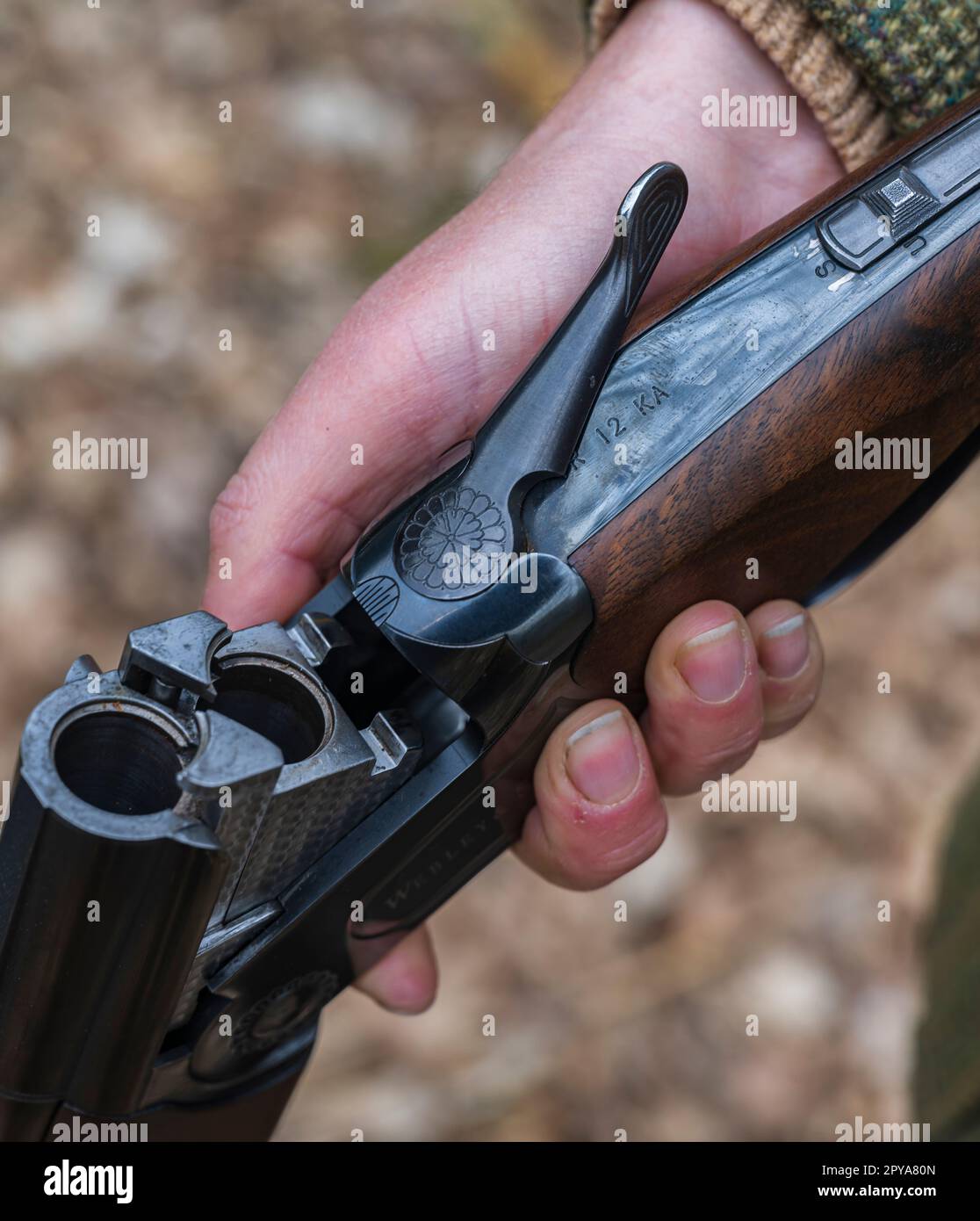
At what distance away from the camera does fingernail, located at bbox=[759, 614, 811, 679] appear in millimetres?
1982

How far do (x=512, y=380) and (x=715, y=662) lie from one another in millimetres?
564

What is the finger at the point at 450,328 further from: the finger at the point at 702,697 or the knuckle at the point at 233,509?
the finger at the point at 702,697

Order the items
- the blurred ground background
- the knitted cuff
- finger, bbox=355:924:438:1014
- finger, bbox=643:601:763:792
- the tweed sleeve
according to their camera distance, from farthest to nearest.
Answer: the blurred ground background < finger, bbox=355:924:438:1014 < the knitted cuff < the tweed sleeve < finger, bbox=643:601:763:792

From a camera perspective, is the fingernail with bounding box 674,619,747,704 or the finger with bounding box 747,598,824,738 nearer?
the fingernail with bounding box 674,619,747,704

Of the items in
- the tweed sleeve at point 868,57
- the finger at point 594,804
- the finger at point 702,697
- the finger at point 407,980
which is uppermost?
the tweed sleeve at point 868,57

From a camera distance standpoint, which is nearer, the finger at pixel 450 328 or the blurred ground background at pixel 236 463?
the finger at pixel 450 328

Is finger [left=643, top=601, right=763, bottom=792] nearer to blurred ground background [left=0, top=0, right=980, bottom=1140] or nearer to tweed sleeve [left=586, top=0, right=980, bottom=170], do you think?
tweed sleeve [left=586, top=0, right=980, bottom=170]

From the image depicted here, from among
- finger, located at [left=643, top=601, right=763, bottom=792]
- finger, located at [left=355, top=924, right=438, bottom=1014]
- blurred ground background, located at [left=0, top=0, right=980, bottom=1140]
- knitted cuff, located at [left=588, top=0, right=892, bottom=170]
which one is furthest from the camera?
blurred ground background, located at [left=0, top=0, right=980, bottom=1140]

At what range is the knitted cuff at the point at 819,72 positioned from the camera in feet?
6.72

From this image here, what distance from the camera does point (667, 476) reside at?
59.7 inches

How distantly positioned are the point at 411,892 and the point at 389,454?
27.0 inches

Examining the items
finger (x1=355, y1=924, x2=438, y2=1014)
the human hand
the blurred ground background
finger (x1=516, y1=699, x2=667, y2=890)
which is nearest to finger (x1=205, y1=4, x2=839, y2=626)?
the human hand

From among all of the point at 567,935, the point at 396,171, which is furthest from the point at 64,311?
the point at 567,935

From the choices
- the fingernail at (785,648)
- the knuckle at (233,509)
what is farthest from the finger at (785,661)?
the knuckle at (233,509)
